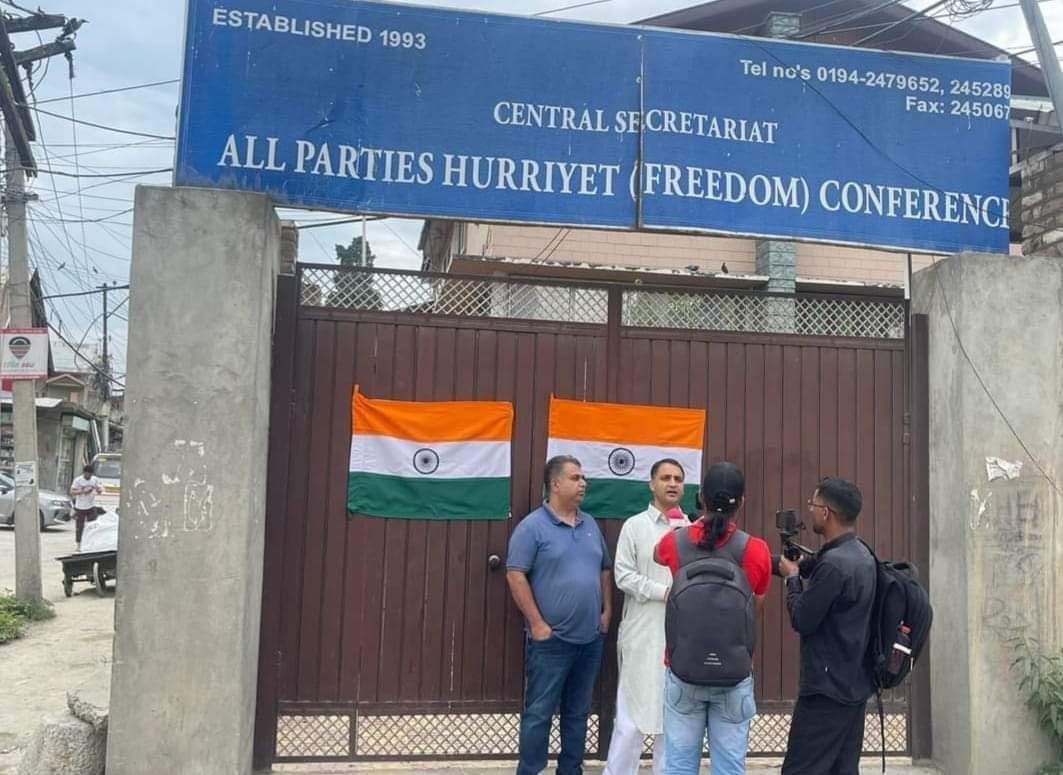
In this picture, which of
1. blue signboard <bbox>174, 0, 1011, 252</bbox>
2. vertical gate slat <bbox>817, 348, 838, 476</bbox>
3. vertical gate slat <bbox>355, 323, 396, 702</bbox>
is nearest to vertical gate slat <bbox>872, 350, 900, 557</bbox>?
vertical gate slat <bbox>817, 348, 838, 476</bbox>

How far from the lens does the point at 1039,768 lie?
4.61 metres

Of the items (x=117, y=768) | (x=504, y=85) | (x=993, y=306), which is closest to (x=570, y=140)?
(x=504, y=85)

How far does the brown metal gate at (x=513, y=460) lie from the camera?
452 cm

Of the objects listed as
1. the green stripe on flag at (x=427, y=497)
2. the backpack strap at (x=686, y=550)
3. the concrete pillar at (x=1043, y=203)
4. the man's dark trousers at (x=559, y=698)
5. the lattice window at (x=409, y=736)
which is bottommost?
the lattice window at (x=409, y=736)

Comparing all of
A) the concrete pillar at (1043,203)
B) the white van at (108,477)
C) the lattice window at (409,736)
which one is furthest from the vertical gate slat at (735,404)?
the white van at (108,477)

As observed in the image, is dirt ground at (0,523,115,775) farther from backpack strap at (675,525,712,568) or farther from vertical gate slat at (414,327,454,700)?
backpack strap at (675,525,712,568)

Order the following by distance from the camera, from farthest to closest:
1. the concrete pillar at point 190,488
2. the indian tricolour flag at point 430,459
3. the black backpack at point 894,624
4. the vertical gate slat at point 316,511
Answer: the indian tricolour flag at point 430,459, the vertical gate slat at point 316,511, the concrete pillar at point 190,488, the black backpack at point 894,624

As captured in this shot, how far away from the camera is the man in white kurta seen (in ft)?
13.5

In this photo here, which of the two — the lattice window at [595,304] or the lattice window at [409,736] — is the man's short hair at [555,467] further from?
the lattice window at [409,736]

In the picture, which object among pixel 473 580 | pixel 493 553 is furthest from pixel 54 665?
pixel 493 553

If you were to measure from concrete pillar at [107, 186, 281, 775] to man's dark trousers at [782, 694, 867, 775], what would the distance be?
2.54 metres

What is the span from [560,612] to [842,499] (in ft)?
4.76

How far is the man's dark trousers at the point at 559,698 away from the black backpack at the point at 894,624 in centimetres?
134

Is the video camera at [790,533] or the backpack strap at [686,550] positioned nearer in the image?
the backpack strap at [686,550]
